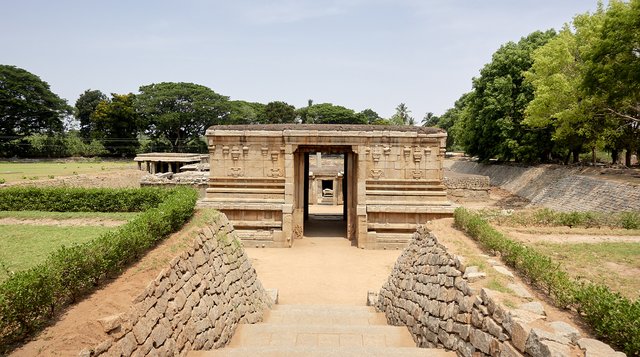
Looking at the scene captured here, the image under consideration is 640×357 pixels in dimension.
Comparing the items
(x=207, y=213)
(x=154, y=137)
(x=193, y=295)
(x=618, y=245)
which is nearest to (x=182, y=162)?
(x=154, y=137)

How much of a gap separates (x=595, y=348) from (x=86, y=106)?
77.4m

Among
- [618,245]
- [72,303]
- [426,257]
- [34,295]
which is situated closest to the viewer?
[34,295]

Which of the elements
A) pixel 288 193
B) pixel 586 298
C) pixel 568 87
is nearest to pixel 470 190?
pixel 568 87

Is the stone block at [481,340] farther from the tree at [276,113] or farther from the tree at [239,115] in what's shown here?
the tree at [276,113]

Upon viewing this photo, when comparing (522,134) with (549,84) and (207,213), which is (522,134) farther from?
(207,213)

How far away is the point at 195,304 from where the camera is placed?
7.03 meters

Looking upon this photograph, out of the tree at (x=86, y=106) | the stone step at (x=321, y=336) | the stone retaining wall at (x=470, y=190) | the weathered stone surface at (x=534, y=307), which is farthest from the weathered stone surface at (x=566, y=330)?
the tree at (x=86, y=106)

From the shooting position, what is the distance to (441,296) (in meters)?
7.02

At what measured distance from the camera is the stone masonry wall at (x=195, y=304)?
5129mm

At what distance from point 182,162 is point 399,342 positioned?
126ft

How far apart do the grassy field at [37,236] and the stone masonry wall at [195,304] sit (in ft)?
10.3

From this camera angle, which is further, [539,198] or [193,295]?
[539,198]

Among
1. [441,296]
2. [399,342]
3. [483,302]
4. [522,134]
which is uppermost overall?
[522,134]

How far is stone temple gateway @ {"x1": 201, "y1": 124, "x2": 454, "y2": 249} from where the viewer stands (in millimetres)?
17406
